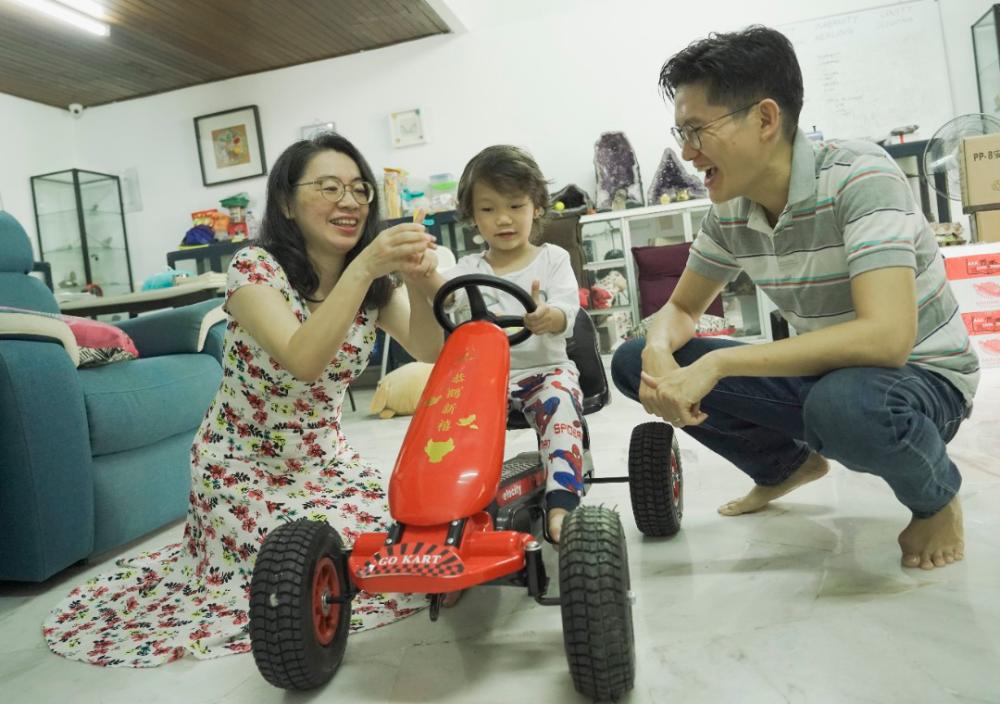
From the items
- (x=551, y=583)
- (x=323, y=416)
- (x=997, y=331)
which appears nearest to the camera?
(x=551, y=583)

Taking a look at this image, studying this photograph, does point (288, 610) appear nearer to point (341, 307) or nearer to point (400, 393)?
point (341, 307)

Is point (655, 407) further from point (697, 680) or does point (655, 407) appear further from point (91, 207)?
point (91, 207)

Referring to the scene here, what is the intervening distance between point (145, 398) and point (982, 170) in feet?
12.1

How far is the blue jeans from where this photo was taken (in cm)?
124

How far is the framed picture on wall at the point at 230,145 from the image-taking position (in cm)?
644

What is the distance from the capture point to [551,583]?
1.52m

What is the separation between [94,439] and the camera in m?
1.96

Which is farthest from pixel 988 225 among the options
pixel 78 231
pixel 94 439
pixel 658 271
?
pixel 78 231

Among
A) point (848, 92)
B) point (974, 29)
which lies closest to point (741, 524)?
point (848, 92)

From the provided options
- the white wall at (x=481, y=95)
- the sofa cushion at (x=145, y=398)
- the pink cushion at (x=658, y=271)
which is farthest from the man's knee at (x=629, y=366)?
the white wall at (x=481, y=95)

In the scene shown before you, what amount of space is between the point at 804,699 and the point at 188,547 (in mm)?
1331

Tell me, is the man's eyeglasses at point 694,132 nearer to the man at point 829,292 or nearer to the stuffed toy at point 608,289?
the man at point 829,292

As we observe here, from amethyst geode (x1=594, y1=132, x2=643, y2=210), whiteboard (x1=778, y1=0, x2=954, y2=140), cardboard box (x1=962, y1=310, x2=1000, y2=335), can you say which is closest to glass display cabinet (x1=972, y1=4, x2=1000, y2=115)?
whiteboard (x1=778, y1=0, x2=954, y2=140)

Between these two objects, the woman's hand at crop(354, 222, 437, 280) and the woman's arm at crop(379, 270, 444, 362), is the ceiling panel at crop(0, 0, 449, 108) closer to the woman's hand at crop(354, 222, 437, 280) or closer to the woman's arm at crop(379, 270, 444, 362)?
the woman's arm at crop(379, 270, 444, 362)
